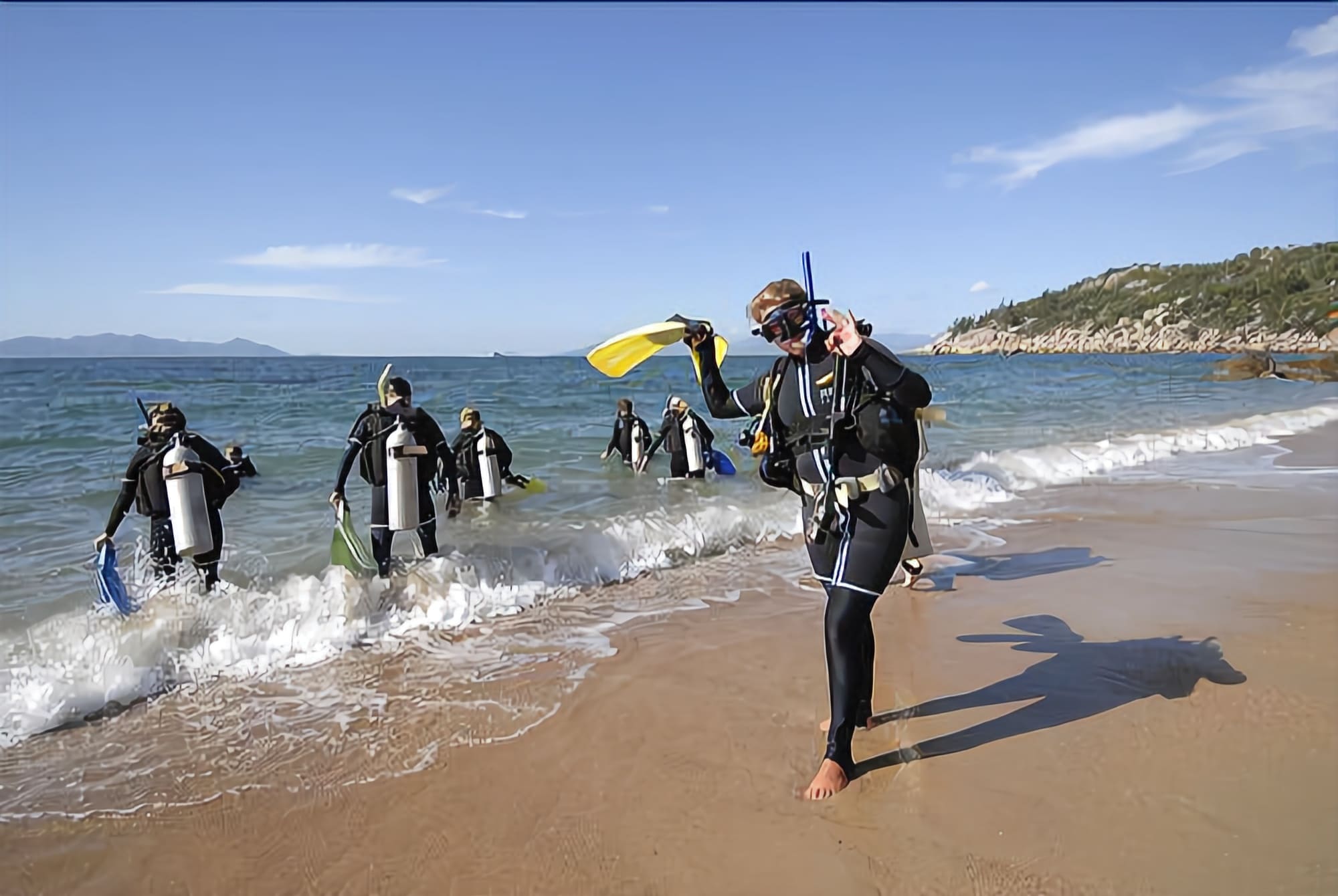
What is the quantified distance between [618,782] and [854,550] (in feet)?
4.45

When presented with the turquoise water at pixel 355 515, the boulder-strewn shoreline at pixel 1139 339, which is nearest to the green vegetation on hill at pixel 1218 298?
the boulder-strewn shoreline at pixel 1139 339

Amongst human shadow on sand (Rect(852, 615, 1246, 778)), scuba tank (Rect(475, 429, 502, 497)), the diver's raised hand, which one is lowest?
human shadow on sand (Rect(852, 615, 1246, 778))

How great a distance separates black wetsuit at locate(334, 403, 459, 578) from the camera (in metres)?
6.80

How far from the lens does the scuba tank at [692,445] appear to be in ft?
41.0

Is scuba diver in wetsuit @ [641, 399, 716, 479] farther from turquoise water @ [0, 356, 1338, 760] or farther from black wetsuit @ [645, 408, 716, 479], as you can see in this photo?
turquoise water @ [0, 356, 1338, 760]

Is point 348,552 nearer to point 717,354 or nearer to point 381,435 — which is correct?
point 381,435

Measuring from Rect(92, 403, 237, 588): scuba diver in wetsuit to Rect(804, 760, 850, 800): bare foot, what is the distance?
14.9 feet

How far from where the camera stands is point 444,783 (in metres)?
3.80

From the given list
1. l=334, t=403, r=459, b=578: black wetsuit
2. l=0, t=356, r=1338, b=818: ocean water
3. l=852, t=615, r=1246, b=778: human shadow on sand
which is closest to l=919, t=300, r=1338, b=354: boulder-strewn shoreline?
l=0, t=356, r=1338, b=818: ocean water

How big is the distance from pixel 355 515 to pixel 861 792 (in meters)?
8.09

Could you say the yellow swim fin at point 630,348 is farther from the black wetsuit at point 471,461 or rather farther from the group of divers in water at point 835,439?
the black wetsuit at point 471,461

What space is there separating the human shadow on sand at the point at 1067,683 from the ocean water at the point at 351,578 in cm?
189

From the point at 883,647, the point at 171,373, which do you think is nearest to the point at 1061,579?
the point at 883,647

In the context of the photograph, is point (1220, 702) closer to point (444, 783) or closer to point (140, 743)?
point (444, 783)
